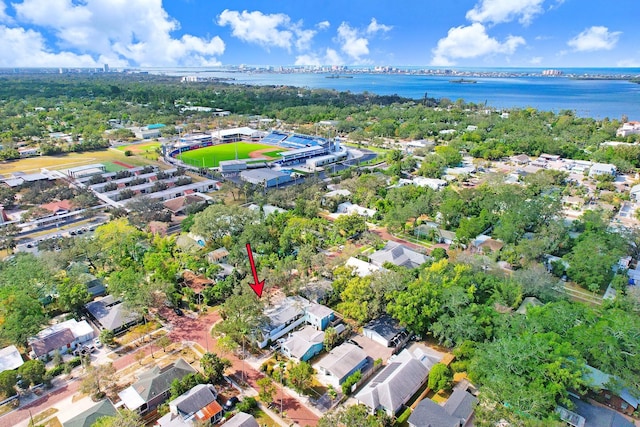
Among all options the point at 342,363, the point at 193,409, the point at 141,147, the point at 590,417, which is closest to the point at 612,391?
the point at 590,417

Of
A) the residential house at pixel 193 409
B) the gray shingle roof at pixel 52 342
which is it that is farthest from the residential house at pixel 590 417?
the gray shingle roof at pixel 52 342

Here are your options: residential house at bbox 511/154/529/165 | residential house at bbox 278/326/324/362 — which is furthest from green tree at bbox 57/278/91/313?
residential house at bbox 511/154/529/165

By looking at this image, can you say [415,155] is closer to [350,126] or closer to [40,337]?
[350,126]

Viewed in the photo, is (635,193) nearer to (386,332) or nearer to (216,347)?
(386,332)

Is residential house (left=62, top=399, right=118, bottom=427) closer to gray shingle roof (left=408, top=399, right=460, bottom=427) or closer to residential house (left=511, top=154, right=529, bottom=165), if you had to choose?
gray shingle roof (left=408, top=399, right=460, bottom=427)

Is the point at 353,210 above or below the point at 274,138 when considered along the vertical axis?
below

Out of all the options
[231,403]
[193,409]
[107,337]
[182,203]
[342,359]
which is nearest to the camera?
[193,409]

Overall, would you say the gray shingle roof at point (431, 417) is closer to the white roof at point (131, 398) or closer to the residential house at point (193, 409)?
the residential house at point (193, 409)

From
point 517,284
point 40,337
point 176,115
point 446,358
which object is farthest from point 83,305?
point 176,115
